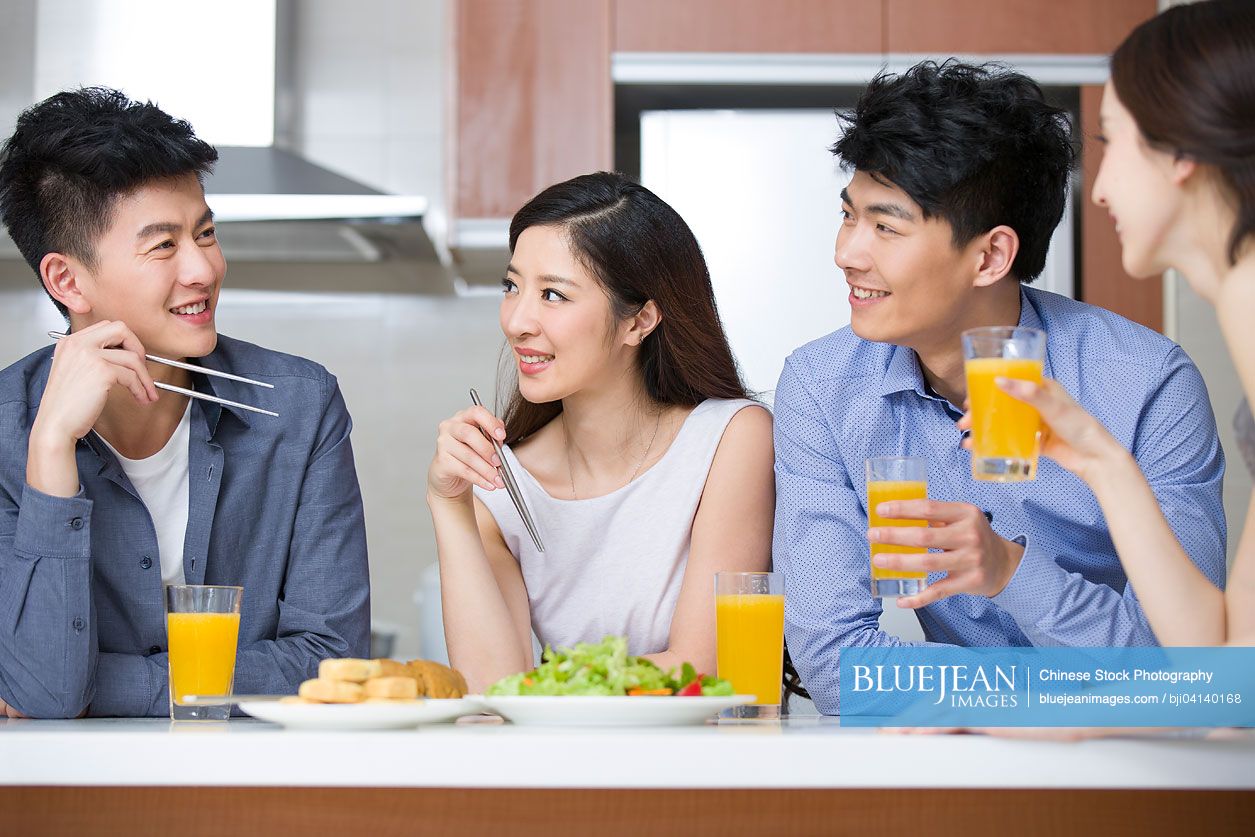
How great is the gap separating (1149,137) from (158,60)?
2.65 m

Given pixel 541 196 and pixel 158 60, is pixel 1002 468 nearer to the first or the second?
pixel 541 196

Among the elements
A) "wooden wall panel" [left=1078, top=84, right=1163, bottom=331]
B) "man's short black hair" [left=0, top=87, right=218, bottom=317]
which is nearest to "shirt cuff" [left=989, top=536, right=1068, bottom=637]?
"man's short black hair" [left=0, top=87, right=218, bottom=317]

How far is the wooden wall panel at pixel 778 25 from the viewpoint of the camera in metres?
3.02

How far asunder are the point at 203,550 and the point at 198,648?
1.81 feet

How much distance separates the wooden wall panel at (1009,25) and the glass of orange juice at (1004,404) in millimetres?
2109

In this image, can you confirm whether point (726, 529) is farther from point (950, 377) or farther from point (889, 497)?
point (889, 497)

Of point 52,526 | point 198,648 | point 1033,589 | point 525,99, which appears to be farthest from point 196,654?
point 525,99

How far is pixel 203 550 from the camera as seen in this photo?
5.80ft

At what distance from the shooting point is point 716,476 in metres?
1.90

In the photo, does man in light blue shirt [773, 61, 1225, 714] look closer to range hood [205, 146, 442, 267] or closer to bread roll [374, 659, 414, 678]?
bread roll [374, 659, 414, 678]

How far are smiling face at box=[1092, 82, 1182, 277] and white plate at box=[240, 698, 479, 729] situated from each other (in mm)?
751

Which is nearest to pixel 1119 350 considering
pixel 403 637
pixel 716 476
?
pixel 716 476

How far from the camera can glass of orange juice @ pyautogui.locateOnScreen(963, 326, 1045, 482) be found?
1.07 m

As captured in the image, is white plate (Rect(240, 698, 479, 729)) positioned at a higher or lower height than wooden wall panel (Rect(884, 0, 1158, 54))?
lower
